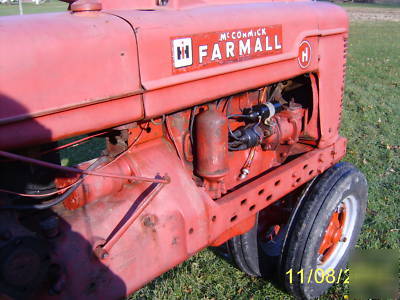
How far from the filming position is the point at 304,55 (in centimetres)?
235

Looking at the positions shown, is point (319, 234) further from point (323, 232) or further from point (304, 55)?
point (304, 55)

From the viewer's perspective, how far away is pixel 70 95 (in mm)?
1375

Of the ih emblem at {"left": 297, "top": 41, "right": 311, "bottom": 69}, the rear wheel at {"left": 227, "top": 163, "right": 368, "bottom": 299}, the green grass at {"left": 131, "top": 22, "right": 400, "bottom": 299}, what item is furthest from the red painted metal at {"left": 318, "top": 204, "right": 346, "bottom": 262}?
the ih emblem at {"left": 297, "top": 41, "right": 311, "bottom": 69}

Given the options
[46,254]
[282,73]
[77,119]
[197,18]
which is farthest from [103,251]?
[282,73]

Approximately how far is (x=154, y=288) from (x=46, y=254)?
1562 mm

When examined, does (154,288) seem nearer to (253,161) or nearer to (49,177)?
(253,161)

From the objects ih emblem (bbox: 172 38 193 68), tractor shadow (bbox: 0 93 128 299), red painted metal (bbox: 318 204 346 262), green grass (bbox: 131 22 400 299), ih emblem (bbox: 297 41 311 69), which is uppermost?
ih emblem (bbox: 172 38 193 68)

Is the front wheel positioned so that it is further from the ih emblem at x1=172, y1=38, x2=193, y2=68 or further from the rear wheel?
the ih emblem at x1=172, y1=38, x2=193, y2=68

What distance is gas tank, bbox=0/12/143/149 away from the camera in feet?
4.15

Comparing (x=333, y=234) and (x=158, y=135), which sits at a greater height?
(x=158, y=135)

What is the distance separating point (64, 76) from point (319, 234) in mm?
1780
